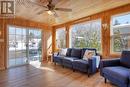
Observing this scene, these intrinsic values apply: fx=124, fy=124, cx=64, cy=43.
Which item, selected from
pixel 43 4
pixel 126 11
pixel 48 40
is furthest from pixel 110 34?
pixel 48 40

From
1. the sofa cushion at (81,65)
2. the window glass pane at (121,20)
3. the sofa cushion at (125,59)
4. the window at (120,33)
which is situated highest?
Result: the window glass pane at (121,20)

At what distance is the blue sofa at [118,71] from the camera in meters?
2.75

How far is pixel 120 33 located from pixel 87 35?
1.65m

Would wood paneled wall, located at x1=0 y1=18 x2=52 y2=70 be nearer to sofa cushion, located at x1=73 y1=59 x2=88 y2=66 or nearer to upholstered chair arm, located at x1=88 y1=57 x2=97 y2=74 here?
sofa cushion, located at x1=73 y1=59 x2=88 y2=66

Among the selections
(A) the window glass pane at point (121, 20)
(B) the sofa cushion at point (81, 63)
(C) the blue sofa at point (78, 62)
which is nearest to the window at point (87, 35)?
(C) the blue sofa at point (78, 62)

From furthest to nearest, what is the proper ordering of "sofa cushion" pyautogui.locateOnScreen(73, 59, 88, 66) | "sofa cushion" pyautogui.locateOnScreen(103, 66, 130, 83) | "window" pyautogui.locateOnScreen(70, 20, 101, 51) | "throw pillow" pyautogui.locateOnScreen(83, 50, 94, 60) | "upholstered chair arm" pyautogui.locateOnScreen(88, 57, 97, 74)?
"window" pyautogui.locateOnScreen(70, 20, 101, 51) → "throw pillow" pyautogui.locateOnScreen(83, 50, 94, 60) → "sofa cushion" pyautogui.locateOnScreen(73, 59, 88, 66) → "upholstered chair arm" pyautogui.locateOnScreen(88, 57, 97, 74) → "sofa cushion" pyautogui.locateOnScreen(103, 66, 130, 83)

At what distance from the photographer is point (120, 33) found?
451cm

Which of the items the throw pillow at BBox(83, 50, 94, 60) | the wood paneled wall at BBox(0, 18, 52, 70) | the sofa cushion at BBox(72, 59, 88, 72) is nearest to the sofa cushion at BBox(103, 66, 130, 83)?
the sofa cushion at BBox(72, 59, 88, 72)

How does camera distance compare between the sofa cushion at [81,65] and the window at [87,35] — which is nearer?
the sofa cushion at [81,65]

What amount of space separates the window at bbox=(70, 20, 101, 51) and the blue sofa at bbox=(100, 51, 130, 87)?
5.26ft

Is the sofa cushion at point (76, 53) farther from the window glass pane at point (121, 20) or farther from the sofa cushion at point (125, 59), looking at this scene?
the sofa cushion at point (125, 59)

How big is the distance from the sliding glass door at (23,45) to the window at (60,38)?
1139 millimetres

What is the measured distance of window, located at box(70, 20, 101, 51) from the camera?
210 inches

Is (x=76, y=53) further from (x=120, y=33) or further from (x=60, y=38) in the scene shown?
(x=60, y=38)
